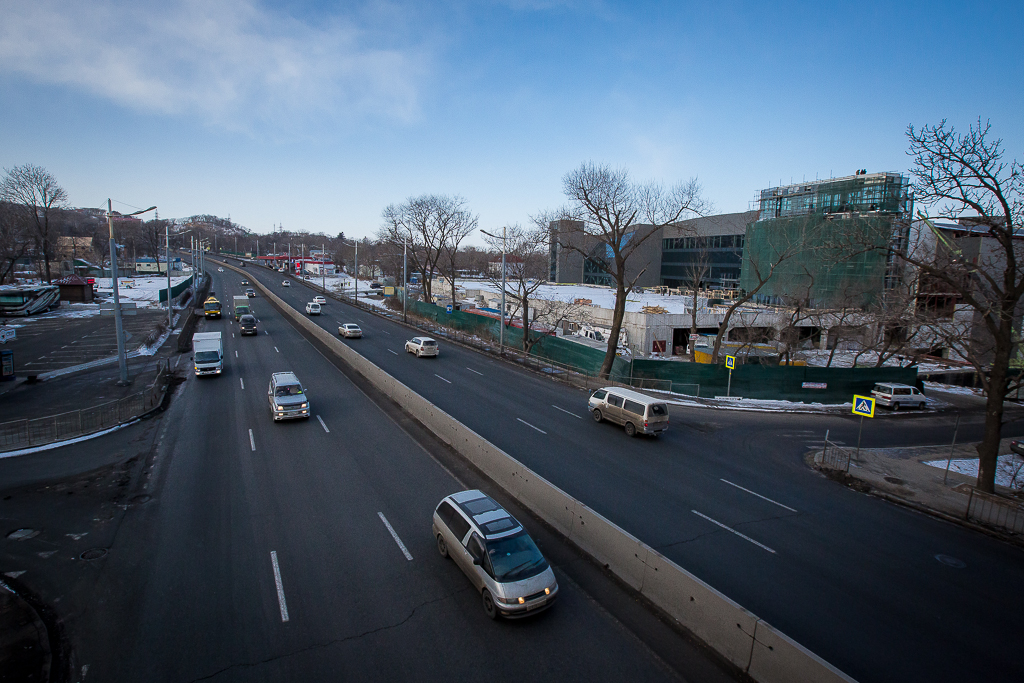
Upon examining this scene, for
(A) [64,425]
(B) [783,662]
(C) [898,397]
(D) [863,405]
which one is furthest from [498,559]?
(C) [898,397]

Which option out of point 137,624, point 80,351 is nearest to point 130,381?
point 80,351

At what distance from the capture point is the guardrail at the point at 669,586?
7.04 metres

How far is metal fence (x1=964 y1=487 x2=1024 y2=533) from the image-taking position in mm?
13109

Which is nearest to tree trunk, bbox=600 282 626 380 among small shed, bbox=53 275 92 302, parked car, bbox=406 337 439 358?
parked car, bbox=406 337 439 358

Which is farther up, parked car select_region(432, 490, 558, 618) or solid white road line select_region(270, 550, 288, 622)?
parked car select_region(432, 490, 558, 618)

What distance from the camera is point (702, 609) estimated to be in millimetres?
8367

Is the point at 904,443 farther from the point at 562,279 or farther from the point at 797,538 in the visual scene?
the point at 562,279

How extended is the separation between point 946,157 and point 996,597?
Answer: 36.6ft

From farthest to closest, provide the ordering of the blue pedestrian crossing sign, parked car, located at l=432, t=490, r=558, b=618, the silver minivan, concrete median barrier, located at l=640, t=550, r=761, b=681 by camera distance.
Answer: the silver minivan, the blue pedestrian crossing sign, parked car, located at l=432, t=490, r=558, b=618, concrete median barrier, located at l=640, t=550, r=761, b=681

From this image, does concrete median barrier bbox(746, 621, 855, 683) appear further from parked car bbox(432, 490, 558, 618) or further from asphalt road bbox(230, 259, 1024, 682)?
parked car bbox(432, 490, 558, 618)

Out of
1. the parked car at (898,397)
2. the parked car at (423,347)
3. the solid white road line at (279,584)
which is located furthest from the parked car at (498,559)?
the parked car at (898,397)

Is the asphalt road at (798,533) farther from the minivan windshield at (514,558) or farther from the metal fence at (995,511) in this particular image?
the minivan windshield at (514,558)

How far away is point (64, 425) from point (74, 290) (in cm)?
5223

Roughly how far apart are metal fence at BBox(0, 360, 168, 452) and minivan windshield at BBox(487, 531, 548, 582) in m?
17.4
